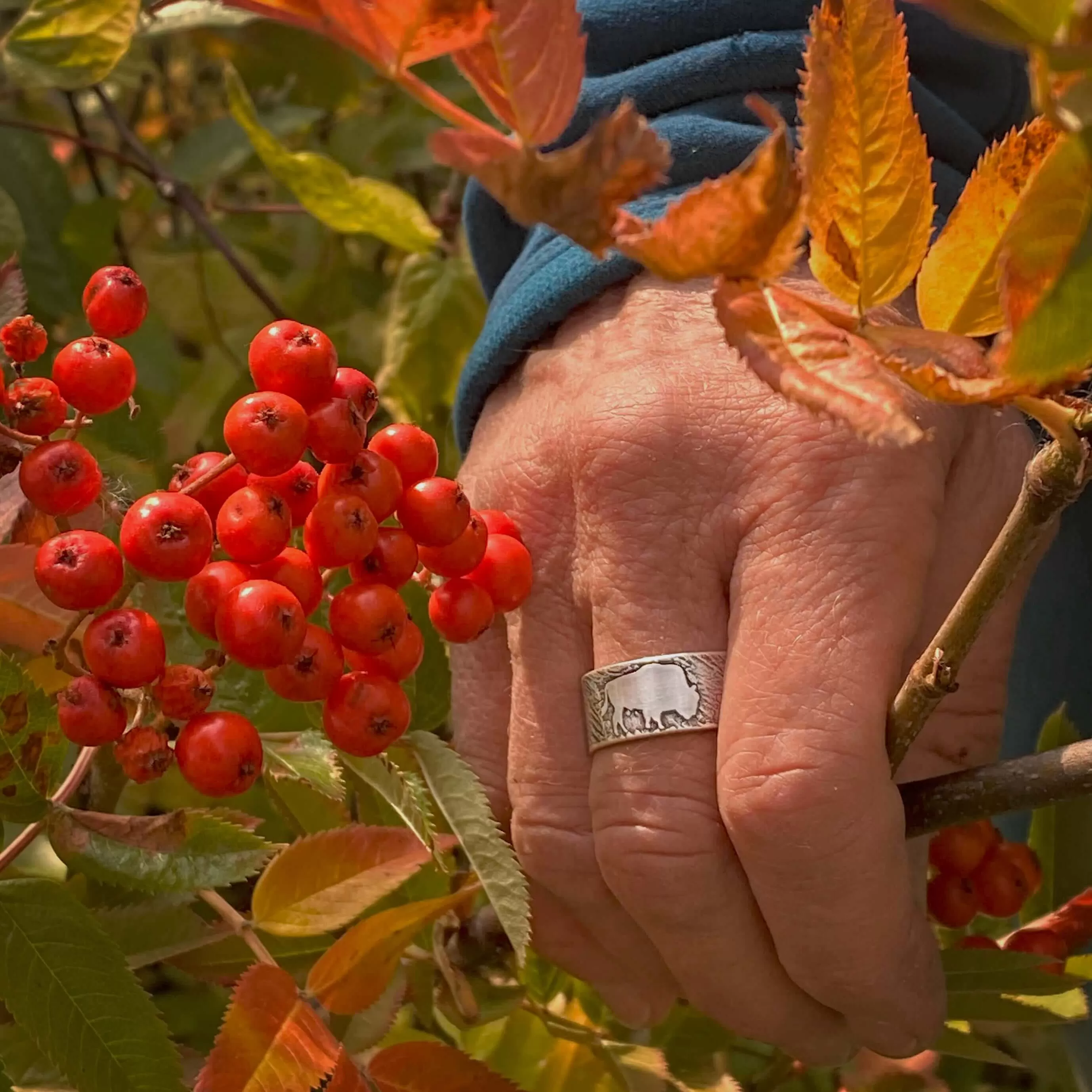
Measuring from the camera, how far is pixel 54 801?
68cm

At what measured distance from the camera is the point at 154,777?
63 cm

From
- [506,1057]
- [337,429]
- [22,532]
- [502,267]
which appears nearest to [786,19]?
[502,267]

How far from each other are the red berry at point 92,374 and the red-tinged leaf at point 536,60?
1.29 ft

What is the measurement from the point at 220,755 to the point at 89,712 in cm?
7

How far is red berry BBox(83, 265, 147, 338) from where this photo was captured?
0.67m

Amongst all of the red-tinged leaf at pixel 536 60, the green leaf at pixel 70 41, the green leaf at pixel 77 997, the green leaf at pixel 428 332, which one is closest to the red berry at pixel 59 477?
the green leaf at pixel 77 997

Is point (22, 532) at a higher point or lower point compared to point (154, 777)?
higher

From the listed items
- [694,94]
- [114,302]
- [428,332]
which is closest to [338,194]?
[428,332]

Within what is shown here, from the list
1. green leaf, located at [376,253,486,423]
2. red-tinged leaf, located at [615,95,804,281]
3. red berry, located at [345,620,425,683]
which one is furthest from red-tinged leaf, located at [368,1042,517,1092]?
green leaf, located at [376,253,486,423]

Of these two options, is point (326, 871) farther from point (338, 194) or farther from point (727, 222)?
point (338, 194)

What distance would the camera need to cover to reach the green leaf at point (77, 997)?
0.64m

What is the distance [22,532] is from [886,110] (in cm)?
55

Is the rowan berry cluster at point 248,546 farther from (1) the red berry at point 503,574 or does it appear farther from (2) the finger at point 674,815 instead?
(2) the finger at point 674,815

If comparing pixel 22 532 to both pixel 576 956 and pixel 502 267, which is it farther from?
pixel 502 267
